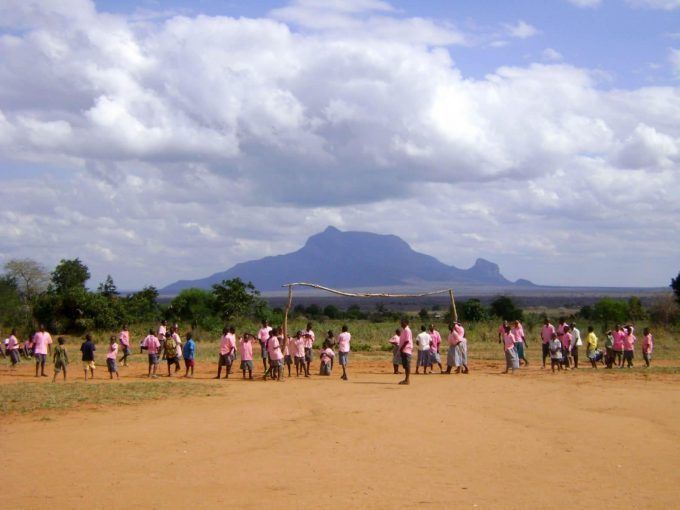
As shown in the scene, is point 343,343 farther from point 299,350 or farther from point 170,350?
point 170,350

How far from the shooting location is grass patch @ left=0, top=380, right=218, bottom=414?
17359mm

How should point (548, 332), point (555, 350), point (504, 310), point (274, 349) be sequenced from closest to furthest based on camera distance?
1. point (274, 349)
2. point (555, 350)
3. point (548, 332)
4. point (504, 310)

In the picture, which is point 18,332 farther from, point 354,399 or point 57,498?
point 57,498

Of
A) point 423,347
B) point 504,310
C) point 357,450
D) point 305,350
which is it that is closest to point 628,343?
point 423,347

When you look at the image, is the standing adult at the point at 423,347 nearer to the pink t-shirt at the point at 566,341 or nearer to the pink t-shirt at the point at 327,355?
the pink t-shirt at the point at 327,355

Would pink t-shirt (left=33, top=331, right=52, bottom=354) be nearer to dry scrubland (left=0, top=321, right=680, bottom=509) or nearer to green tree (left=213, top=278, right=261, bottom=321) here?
dry scrubland (left=0, top=321, right=680, bottom=509)

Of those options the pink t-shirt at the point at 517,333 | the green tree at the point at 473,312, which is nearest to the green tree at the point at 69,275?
the green tree at the point at 473,312

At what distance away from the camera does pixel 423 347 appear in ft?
81.2

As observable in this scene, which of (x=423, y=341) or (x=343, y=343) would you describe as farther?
(x=423, y=341)

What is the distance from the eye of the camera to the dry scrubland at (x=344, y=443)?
32.6 feet

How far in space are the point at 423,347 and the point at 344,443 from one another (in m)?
11.8

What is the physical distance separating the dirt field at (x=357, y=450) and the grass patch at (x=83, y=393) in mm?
586

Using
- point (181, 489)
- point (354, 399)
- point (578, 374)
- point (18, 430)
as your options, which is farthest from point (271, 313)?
point (181, 489)

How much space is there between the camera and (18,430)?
573 inches
